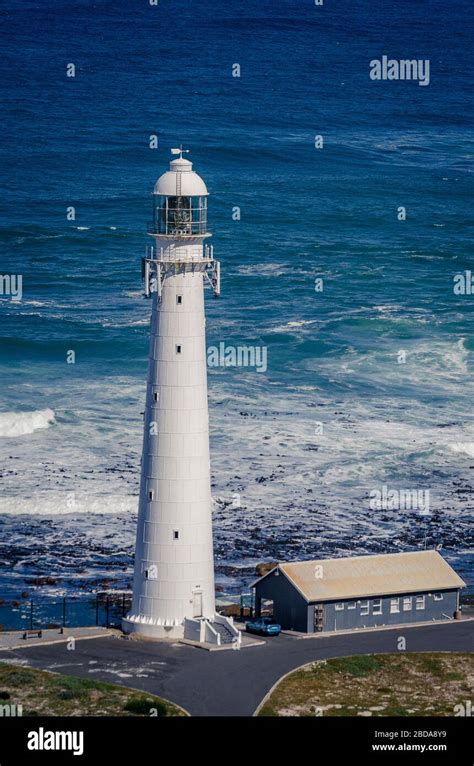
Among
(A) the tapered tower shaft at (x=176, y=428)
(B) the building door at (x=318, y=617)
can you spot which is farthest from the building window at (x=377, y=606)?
(A) the tapered tower shaft at (x=176, y=428)

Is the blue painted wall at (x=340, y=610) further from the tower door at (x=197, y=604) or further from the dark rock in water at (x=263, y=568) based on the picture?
the dark rock in water at (x=263, y=568)

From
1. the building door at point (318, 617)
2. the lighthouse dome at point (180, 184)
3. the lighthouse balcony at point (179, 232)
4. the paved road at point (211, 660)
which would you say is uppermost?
Answer: the lighthouse dome at point (180, 184)

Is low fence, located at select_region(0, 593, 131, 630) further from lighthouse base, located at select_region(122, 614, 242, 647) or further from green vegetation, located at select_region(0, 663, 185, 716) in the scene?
green vegetation, located at select_region(0, 663, 185, 716)
